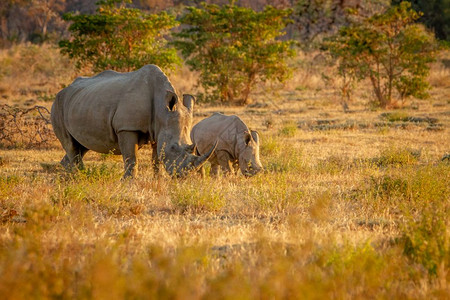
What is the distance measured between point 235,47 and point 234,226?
1621cm

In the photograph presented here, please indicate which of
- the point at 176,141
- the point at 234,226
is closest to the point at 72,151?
A: the point at 176,141

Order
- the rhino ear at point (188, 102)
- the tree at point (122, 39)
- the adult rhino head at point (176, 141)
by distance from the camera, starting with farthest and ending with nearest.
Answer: the tree at point (122, 39) → the rhino ear at point (188, 102) → the adult rhino head at point (176, 141)

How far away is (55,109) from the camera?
28.8 feet

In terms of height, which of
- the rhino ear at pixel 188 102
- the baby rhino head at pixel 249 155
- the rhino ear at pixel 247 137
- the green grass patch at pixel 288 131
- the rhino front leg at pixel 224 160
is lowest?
the green grass patch at pixel 288 131

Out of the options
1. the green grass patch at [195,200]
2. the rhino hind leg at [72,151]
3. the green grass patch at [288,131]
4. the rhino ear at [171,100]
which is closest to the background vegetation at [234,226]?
the green grass patch at [195,200]

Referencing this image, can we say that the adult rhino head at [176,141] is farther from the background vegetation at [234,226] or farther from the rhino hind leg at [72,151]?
the rhino hind leg at [72,151]

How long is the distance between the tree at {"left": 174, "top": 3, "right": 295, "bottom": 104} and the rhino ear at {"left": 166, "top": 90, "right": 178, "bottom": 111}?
13015 mm

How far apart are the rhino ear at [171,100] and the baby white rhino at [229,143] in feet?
4.32

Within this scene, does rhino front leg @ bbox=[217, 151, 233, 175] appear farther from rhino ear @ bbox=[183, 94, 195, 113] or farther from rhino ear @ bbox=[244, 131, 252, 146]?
rhino ear @ bbox=[183, 94, 195, 113]

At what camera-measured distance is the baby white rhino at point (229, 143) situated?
334 inches

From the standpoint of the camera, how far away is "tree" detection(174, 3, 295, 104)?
20266mm

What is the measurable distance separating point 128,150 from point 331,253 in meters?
4.16

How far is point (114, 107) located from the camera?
24.5 ft

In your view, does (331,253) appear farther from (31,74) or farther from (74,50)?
(31,74)
